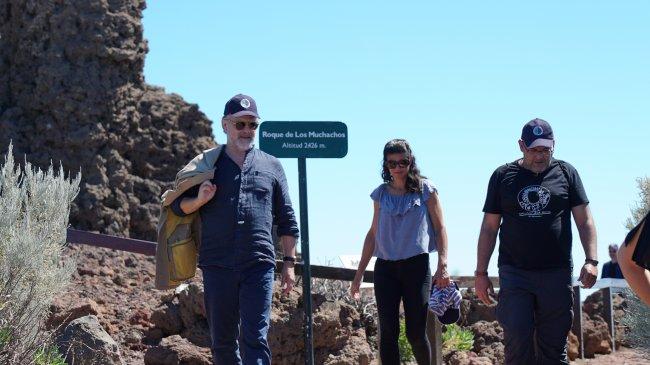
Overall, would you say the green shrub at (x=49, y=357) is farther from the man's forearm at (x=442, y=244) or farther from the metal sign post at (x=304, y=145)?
the man's forearm at (x=442, y=244)

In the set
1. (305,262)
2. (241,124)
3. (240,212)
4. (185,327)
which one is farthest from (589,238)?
(185,327)

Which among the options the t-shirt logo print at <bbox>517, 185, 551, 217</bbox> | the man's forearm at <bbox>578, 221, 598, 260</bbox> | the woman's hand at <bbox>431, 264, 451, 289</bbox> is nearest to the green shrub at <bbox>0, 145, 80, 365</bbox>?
the woman's hand at <bbox>431, 264, 451, 289</bbox>

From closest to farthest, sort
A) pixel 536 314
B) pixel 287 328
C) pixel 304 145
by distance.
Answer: pixel 536 314 → pixel 304 145 → pixel 287 328

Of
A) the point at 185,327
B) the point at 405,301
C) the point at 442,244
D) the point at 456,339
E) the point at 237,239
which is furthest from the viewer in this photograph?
the point at 456,339

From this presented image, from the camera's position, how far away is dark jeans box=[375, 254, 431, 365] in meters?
8.01

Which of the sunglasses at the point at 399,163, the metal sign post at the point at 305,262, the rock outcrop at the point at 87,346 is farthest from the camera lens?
the metal sign post at the point at 305,262

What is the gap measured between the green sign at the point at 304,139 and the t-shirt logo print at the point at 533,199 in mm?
1992

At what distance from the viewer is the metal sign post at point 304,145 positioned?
346 inches

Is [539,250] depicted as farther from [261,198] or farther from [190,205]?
[190,205]

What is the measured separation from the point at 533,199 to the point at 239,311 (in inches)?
73.8

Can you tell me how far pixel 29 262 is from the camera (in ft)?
25.4

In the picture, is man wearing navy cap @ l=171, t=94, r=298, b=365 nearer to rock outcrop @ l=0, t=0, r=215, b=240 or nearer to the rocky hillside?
the rocky hillside

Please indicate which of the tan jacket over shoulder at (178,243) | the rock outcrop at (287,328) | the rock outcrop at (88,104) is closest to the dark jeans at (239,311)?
the tan jacket over shoulder at (178,243)

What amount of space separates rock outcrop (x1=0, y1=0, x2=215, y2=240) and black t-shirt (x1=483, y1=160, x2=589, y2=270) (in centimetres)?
701
